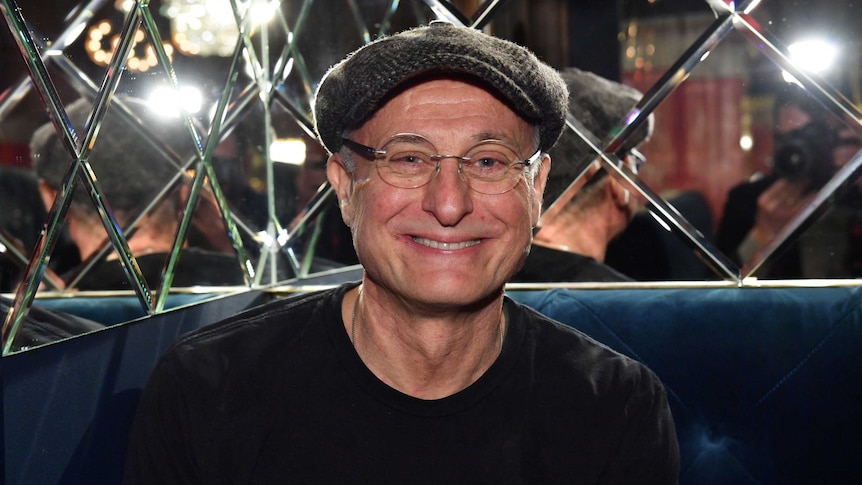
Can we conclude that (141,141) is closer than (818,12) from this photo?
Yes

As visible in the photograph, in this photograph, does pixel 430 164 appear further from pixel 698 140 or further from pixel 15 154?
pixel 698 140

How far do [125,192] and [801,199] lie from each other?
4.08 ft

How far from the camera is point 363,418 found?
3.87 feet

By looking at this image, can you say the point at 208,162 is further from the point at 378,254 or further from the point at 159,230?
the point at 378,254

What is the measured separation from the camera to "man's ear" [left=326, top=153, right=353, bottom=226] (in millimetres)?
1274

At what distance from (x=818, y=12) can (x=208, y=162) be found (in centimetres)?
121

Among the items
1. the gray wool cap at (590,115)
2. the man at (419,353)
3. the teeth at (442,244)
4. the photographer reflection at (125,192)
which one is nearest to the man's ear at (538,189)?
the man at (419,353)

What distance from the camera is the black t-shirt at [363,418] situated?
1.17 m

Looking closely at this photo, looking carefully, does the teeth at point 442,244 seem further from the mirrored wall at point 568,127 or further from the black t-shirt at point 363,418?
the mirrored wall at point 568,127

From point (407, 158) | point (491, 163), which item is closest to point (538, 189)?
point (491, 163)

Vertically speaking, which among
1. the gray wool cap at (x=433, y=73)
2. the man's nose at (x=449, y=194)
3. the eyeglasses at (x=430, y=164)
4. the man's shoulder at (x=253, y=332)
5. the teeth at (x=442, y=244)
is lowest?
the man's shoulder at (x=253, y=332)

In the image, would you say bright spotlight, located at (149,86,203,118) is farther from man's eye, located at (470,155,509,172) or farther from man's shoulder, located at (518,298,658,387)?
man's shoulder, located at (518,298,658,387)

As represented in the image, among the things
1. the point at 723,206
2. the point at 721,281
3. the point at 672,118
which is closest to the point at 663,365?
the point at 721,281

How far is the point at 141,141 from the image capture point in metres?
Answer: 1.41
